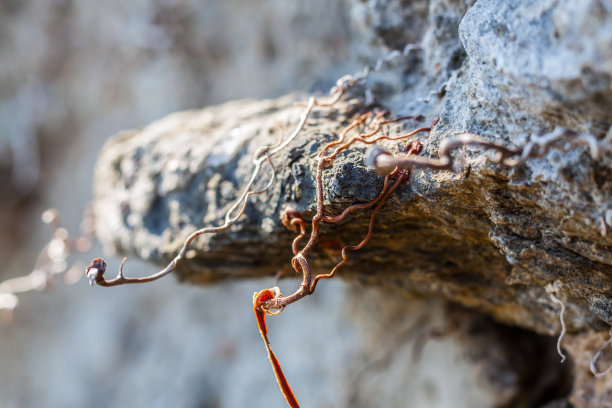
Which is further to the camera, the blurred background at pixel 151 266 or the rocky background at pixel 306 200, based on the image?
the blurred background at pixel 151 266

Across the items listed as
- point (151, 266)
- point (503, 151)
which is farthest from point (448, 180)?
point (151, 266)

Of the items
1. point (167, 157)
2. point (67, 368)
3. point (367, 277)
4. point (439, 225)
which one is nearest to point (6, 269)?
point (67, 368)

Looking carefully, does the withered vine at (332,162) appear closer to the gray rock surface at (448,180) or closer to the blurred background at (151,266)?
the gray rock surface at (448,180)

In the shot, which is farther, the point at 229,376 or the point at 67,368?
the point at 67,368

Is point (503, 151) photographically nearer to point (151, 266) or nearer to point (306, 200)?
point (306, 200)

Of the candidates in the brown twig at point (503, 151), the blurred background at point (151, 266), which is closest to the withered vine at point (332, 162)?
the brown twig at point (503, 151)

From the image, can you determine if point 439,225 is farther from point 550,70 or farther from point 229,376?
point 229,376

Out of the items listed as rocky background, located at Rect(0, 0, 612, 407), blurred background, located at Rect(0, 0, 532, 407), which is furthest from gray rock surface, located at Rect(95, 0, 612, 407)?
blurred background, located at Rect(0, 0, 532, 407)

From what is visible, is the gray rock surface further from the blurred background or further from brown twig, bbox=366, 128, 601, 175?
the blurred background
